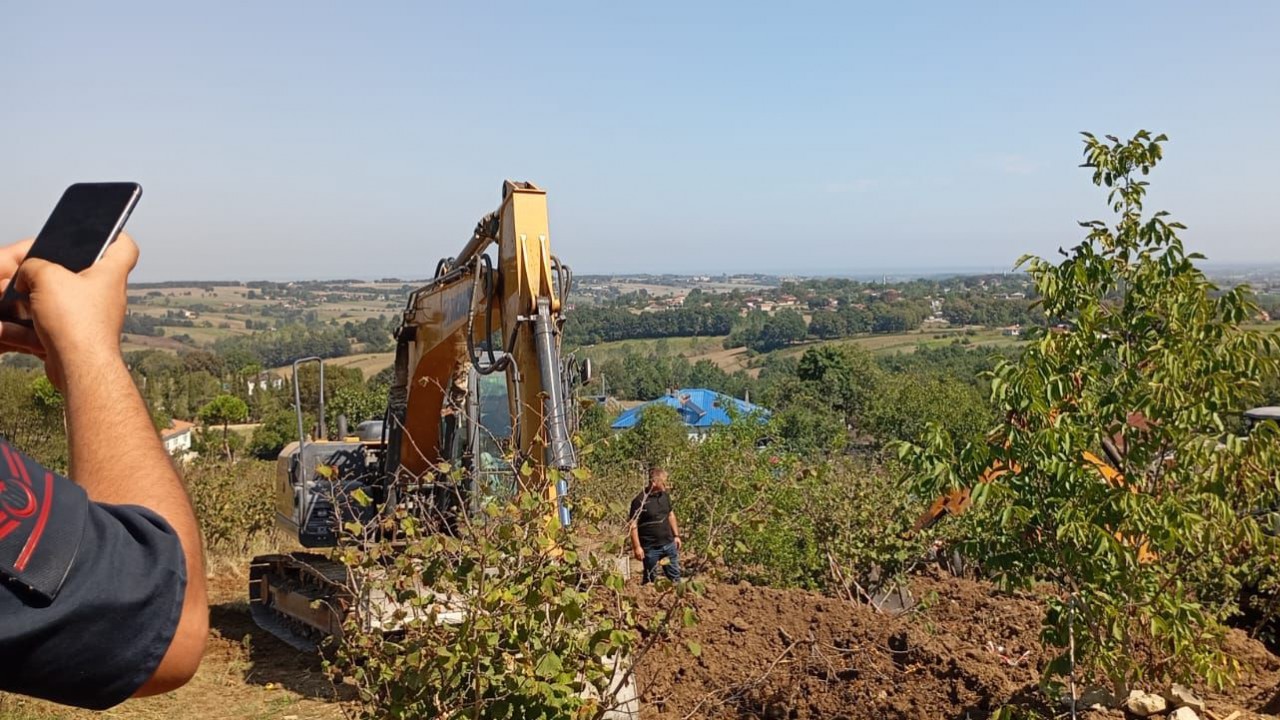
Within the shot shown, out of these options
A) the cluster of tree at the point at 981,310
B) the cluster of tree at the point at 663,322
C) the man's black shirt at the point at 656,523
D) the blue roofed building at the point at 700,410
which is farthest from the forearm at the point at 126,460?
the cluster of tree at the point at 981,310

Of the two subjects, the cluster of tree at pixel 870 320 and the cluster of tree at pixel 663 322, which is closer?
the cluster of tree at pixel 663 322

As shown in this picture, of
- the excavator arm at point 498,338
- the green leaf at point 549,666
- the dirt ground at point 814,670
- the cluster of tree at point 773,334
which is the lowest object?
the cluster of tree at point 773,334

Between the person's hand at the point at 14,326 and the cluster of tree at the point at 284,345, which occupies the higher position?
the person's hand at the point at 14,326

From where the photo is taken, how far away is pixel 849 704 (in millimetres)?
7043

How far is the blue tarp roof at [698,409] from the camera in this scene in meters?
19.3

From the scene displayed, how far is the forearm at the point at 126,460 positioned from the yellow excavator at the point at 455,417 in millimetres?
3156

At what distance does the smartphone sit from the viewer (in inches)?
65.8

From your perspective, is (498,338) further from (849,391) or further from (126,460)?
(849,391)

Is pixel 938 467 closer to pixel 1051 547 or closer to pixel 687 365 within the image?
pixel 1051 547

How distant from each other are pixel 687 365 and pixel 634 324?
74.1 ft

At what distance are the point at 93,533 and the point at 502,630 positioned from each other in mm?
3247

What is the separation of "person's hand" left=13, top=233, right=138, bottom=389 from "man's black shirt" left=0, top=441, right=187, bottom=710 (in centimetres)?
26

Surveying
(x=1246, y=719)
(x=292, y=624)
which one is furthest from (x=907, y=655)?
(x=292, y=624)

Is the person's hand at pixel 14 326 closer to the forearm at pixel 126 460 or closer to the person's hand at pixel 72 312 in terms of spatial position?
the person's hand at pixel 72 312
